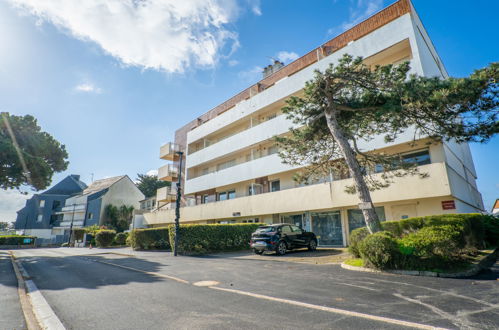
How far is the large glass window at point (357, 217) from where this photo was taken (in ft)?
55.6

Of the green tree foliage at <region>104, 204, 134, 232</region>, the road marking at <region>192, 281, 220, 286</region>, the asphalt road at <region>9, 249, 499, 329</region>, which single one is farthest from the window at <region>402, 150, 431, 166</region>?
the green tree foliage at <region>104, 204, 134, 232</region>

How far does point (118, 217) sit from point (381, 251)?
46.7 metres

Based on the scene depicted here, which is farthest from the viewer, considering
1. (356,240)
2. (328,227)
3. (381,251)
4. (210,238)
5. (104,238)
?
(104,238)

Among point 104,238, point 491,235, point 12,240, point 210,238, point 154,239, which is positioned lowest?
point 12,240

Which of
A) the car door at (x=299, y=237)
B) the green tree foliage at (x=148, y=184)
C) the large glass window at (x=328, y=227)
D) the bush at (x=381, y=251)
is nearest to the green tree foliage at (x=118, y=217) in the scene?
the green tree foliage at (x=148, y=184)

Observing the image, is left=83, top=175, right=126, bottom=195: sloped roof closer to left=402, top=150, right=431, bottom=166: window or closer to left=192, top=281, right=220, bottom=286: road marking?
left=192, top=281, right=220, bottom=286: road marking

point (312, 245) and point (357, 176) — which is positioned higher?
point (357, 176)

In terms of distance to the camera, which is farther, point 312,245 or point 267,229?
point 312,245

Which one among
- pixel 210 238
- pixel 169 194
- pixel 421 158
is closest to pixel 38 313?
pixel 210 238

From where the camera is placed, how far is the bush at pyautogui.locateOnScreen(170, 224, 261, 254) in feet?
58.6

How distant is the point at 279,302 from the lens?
4.88 m

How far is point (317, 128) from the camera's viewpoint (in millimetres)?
12391

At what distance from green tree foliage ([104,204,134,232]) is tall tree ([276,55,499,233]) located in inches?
1622

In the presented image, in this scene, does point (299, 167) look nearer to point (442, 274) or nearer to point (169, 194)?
point (442, 274)
